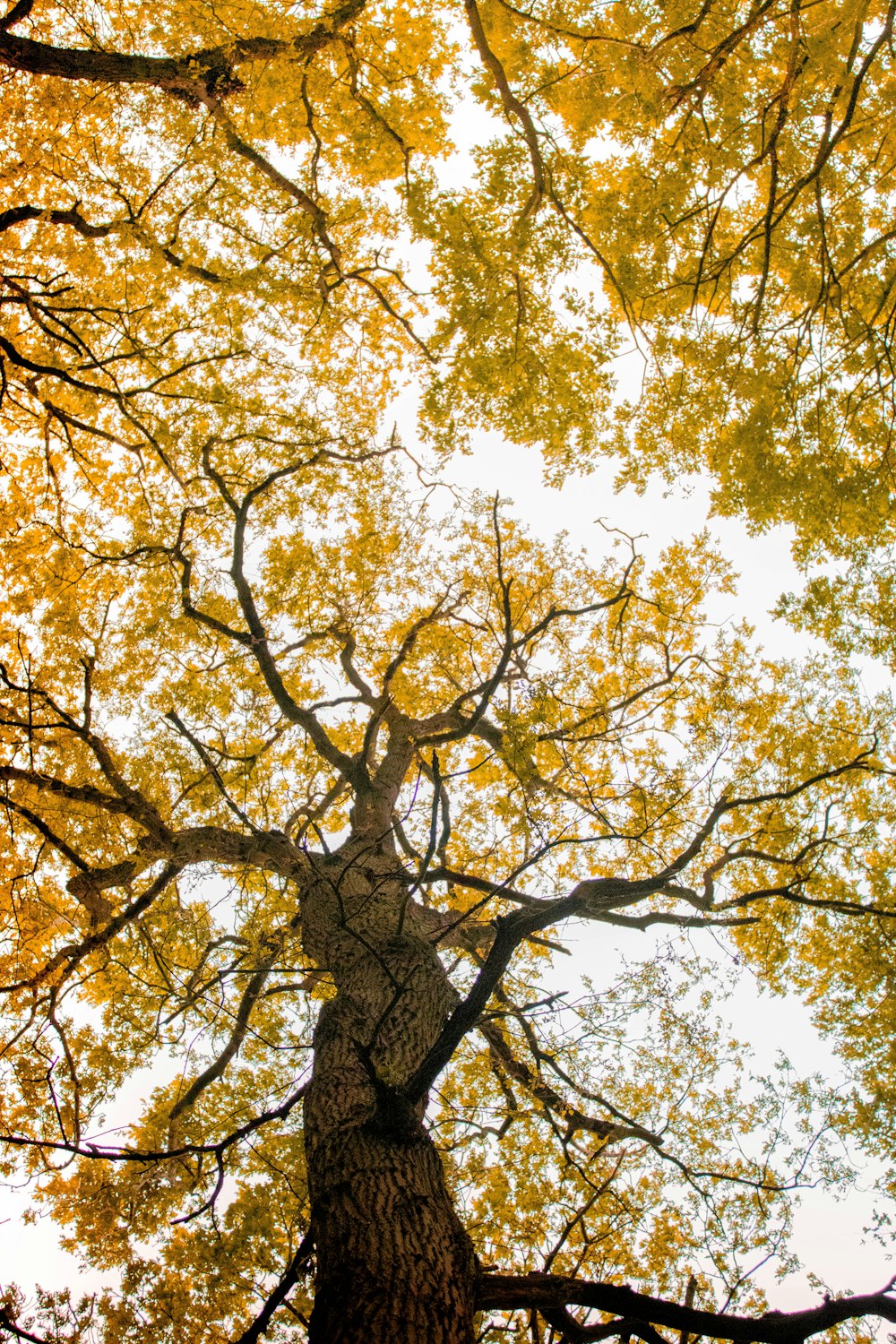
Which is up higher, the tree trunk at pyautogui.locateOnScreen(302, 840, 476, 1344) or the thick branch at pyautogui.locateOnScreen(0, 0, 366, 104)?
the thick branch at pyautogui.locateOnScreen(0, 0, 366, 104)

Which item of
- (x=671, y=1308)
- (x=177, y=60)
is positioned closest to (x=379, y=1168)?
(x=671, y=1308)

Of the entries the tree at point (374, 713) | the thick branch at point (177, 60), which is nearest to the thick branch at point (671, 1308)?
the tree at point (374, 713)

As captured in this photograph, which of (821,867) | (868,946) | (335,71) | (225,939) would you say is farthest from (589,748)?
(335,71)

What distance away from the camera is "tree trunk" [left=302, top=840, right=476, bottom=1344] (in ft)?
8.77

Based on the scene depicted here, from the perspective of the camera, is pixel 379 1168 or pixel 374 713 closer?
pixel 379 1168

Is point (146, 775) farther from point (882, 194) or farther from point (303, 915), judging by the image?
point (882, 194)

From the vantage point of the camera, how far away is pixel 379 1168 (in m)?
3.27

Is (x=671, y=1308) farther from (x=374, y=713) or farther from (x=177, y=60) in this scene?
(x=177, y=60)

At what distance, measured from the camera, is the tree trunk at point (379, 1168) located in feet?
8.77

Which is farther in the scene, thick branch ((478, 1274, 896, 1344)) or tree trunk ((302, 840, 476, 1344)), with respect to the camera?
thick branch ((478, 1274, 896, 1344))

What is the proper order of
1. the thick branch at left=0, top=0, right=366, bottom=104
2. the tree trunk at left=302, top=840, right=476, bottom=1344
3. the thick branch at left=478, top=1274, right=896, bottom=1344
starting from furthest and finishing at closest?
1. the thick branch at left=0, top=0, right=366, bottom=104
2. the thick branch at left=478, top=1274, right=896, bottom=1344
3. the tree trunk at left=302, top=840, right=476, bottom=1344

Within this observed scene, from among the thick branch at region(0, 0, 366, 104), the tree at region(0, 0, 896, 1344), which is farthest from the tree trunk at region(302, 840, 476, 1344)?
the thick branch at region(0, 0, 366, 104)

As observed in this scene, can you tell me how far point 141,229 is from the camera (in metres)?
5.98

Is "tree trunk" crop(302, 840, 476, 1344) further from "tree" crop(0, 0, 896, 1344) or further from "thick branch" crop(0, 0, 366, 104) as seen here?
"thick branch" crop(0, 0, 366, 104)
